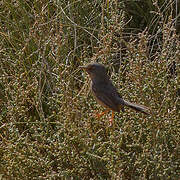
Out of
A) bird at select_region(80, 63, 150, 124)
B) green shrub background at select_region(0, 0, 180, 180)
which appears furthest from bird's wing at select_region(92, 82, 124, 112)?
green shrub background at select_region(0, 0, 180, 180)

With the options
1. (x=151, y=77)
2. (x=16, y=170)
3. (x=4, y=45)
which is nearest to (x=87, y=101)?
(x=151, y=77)

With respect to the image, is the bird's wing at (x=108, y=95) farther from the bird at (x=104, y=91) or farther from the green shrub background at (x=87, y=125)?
the green shrub background at (x=87, y=125)

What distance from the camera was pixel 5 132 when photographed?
395cm

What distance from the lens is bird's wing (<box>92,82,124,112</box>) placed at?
3.81 metres

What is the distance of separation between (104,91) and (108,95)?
5 cm

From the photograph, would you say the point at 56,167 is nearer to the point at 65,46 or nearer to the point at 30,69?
the point at 30,69

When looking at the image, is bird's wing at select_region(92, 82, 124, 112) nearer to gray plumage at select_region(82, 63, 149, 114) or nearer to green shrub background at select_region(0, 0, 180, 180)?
gray plumage at select_region(82, 63, 149, 114)

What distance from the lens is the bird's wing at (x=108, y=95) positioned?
3.81 metres

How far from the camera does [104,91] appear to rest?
3.94 meters

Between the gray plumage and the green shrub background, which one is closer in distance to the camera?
the green shrub background

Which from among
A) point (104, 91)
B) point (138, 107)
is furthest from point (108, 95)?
point (138, 107)

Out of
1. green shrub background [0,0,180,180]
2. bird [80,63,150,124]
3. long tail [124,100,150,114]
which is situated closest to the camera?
green shrub background [0,0,180,180]

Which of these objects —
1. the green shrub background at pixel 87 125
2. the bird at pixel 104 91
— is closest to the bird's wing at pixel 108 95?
the bird at pixel 104 91

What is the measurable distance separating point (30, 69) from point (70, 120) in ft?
3.45
